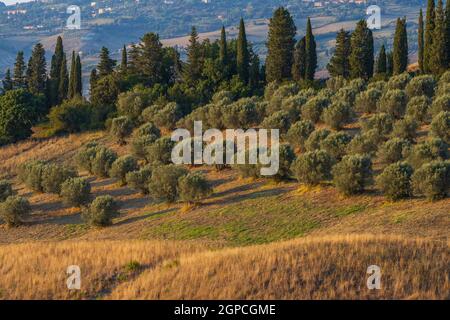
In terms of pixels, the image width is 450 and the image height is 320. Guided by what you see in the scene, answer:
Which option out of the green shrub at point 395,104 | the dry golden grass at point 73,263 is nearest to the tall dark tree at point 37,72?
the green shrub at point 395,104

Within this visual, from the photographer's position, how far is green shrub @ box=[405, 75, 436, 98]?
44.0m

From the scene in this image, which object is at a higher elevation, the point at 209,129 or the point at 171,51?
the point at 171,51

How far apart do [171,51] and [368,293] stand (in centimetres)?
5802

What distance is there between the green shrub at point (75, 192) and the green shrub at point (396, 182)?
14.5 metres

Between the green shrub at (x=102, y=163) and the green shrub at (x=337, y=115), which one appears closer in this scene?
the green shrub at (x=102, y=163)

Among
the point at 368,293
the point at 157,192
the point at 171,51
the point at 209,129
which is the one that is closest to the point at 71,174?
the point at 157,192

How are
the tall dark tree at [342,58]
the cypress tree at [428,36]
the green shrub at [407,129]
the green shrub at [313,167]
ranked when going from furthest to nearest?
the tall dark tree at [342,58] → the cypress tree at [428,36] → the green shrub at [407,129] → the green shrub at [313,167]

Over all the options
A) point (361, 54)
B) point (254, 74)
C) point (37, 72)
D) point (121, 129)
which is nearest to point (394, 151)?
point (121, 129)

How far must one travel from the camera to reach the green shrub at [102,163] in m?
40.0

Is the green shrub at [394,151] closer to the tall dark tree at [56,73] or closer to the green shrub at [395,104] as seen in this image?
the green shrub at [395,104]

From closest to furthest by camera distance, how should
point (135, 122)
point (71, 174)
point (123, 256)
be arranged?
point (123, 256) → point (71, 174) → point (135, 122)

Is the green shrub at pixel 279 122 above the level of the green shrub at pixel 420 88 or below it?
below

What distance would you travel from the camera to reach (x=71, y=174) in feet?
125
